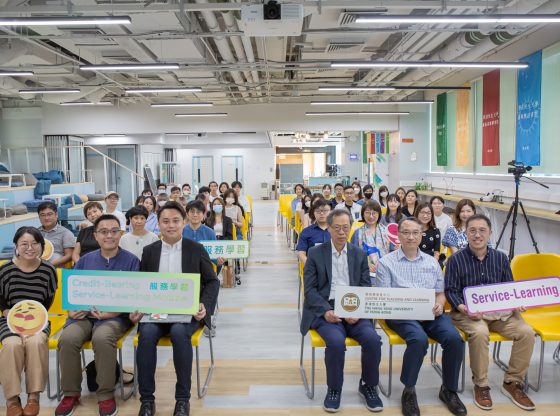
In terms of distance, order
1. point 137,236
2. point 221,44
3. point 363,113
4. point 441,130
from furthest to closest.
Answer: point 363,113, point 441,130, point 221,44, point 137,236

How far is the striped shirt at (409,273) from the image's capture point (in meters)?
3.02

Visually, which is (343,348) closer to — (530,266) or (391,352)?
(391,352)

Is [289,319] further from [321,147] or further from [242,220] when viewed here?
[321,147]

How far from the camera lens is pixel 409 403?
2.79 metres

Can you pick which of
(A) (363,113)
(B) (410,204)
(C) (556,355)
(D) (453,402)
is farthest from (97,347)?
(A) (363,113)

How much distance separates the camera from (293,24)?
5457 millimetres

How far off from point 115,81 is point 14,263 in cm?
808

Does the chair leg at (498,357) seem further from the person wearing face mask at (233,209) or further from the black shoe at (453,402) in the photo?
the person wearing face mask at (233,209)

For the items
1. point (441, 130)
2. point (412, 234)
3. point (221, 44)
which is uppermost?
point (221, 44)

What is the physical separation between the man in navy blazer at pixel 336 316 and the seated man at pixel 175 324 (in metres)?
0.71

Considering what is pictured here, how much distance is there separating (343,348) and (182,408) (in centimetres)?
106

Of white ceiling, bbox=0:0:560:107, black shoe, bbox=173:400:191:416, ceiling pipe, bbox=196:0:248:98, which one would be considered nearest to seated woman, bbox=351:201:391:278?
black shoe, bbox=173:400:191:416

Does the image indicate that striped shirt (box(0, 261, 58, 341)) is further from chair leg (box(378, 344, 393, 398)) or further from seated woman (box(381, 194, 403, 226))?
seated woman (box(381, 194, 403, 226))

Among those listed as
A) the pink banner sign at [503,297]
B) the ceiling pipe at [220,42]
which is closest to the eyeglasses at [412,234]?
the pink banner sign at [503,297]
